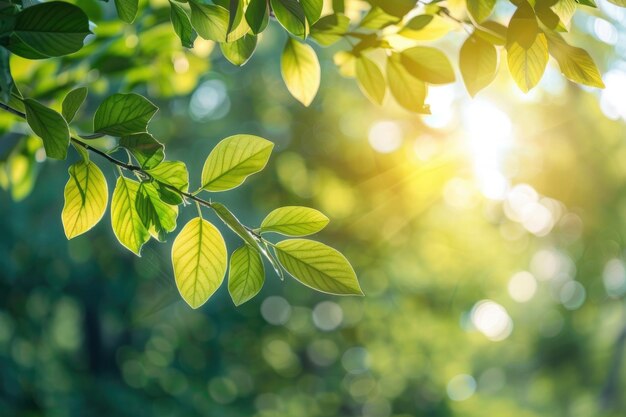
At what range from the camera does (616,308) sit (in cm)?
844

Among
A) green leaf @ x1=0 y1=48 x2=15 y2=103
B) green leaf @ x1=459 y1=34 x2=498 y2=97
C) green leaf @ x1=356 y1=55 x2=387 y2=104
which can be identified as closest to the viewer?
green leaf @ x1=0 y1=48 x2=15 y2=103

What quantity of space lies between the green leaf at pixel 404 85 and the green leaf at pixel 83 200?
0.39 metres

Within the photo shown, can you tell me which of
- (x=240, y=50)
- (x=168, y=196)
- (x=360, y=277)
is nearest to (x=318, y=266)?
(x=168, y=196)

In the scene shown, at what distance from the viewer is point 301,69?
0.90 meters

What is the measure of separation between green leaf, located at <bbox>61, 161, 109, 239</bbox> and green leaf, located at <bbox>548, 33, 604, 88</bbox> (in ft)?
1.67

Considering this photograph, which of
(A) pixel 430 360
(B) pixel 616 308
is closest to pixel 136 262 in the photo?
(A) pixel 430 360

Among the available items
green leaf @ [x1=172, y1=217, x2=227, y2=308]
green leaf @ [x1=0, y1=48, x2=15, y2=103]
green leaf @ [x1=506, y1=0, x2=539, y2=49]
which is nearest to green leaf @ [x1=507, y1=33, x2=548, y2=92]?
green leaf @ [x1=506, y1=0, x2=539, y2=49]

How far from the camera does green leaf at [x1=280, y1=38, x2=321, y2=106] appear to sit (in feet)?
2.92

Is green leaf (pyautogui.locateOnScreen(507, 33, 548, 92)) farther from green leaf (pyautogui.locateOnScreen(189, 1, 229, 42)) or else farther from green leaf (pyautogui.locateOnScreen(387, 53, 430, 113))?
green leaf (pyautogui.locateOnScreen(189, 1, 229, 42))

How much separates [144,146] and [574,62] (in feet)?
1.53

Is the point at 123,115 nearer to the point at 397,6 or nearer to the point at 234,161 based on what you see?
the point at 234,161

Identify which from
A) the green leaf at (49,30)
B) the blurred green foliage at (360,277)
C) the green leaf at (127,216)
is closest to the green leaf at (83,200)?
the green leaf at (127,216)

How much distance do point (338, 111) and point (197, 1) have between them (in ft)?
23.0

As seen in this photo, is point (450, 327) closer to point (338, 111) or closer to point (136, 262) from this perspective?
point (338, 111)
